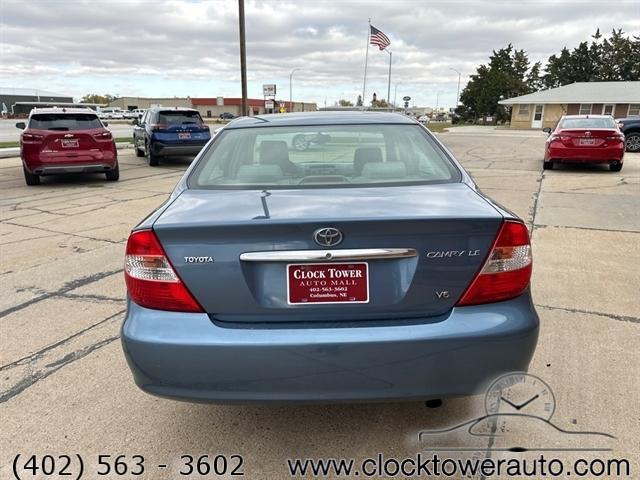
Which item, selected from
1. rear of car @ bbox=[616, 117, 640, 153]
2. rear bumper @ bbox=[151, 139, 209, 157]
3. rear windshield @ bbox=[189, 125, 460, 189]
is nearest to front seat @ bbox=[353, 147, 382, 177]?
rear windshield @ bbox=[189, 125, 460, 189]

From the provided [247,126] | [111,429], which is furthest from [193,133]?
[111,429]

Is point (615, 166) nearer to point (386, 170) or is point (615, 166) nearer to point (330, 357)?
point (386, 170)

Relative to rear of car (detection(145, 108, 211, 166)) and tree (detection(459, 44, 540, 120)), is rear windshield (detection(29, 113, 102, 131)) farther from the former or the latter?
tree (detection(459, 44, 540, 120))

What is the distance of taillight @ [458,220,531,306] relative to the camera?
7.14ft

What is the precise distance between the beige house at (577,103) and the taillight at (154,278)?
173ft

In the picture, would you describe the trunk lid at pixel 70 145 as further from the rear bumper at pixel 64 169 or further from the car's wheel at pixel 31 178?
the car's wheel at pixel 31 178

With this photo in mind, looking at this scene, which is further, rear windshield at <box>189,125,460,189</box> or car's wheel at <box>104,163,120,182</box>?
car's wheel at <box>104,163,120,182</box>

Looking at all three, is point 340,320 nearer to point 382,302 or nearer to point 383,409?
point 382,302

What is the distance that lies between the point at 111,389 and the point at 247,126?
6.13 ft

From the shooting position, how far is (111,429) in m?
2.72

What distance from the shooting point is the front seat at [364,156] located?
3112mm

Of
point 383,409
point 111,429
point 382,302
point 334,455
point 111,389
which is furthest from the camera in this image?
point 111,389

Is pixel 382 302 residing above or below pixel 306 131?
below

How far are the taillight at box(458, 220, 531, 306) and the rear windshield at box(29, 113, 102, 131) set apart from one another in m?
11.1
